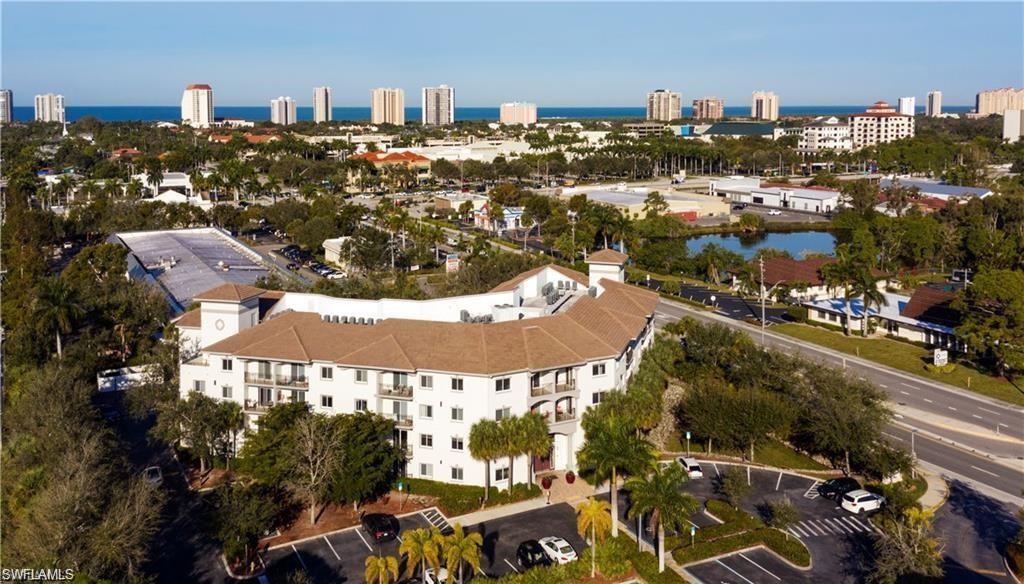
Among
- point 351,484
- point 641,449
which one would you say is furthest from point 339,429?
point 641,449

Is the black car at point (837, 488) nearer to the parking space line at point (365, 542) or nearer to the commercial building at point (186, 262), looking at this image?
the parking space line at point (365, 542)

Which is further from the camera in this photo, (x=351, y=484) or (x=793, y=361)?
(x=793, y=361)

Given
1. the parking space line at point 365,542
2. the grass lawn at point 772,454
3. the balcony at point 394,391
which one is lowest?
the parking space line at point 365,542

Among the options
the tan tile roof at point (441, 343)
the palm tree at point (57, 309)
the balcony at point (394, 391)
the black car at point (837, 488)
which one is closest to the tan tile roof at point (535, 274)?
the tan tile roof at point (441, 343)

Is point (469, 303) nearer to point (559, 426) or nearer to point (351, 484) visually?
point (559, 426)

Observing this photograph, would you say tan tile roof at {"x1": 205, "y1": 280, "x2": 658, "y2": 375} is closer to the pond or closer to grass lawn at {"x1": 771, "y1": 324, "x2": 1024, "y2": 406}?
grass lawn at {"x1": 771, "y1": 324, "x2": 1024, "y2": 406}
